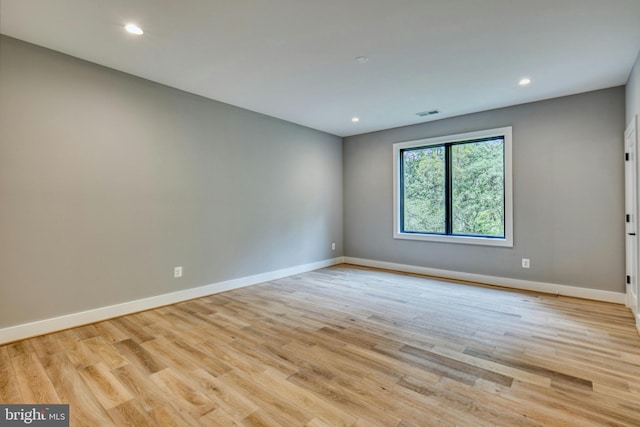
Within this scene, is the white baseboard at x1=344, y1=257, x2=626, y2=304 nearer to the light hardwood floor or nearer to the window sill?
the light hardwood floor

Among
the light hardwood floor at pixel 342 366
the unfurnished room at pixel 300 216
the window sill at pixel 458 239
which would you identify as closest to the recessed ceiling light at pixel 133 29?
the unfurnished room at pixel 300 216

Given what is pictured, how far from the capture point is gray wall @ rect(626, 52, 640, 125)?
2943mm

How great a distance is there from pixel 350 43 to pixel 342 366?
2688 mm

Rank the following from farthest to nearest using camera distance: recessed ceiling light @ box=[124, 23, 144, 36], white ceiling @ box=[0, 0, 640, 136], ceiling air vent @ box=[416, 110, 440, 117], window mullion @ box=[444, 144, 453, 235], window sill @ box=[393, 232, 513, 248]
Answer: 1. window mullion @ box=[444, 144, 453, 235]
2. ceiling air vent @ box=[416, 110, 440, 117]
3. window sill @ box=[393, 232, 513, 248]
4. recessed ceiling light @ box=[124, 23, 144, 36]
5. white ceiling @ box=[0, 0, 640, 136]

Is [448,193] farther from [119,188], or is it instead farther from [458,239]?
[119,188]

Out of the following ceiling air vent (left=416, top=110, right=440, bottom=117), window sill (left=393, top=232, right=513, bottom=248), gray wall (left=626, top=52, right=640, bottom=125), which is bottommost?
window sill (left=393, top=232, right=513, bottom=248)

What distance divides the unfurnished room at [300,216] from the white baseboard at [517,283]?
0.02m

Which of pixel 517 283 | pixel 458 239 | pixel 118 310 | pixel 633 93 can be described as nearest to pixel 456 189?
pixel 458 239

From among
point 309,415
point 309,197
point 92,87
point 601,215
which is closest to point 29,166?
point 92,87

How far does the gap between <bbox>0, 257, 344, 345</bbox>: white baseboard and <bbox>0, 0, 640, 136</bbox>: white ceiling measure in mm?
2525

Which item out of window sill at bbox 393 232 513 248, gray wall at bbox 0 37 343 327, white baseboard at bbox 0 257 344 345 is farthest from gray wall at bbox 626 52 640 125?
white baseboard at bbox 0 257 344 345

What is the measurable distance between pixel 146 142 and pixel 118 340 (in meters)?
2.13

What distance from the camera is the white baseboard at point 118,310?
8.99 feet

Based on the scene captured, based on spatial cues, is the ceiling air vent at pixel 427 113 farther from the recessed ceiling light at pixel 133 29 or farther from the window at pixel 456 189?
the recessed ceiling light at pixel 133 29
